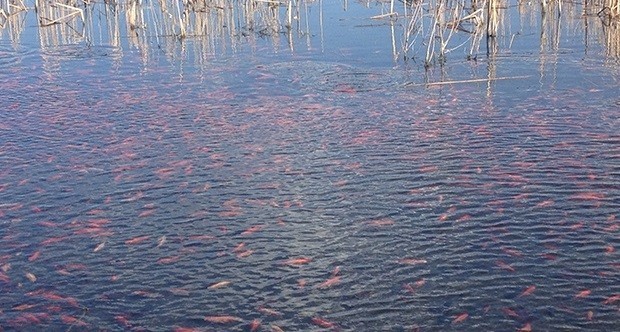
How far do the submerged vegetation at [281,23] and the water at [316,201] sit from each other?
11.5 ft

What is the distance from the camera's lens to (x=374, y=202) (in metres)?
10.9

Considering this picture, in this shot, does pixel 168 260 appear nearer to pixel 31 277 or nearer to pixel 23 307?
pixel 31 277

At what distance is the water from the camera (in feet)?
27.1

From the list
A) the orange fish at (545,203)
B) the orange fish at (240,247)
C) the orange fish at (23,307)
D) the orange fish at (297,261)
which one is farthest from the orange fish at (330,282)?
the orange fish at (545,203)

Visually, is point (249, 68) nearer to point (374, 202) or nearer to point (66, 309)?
point (374, 202)

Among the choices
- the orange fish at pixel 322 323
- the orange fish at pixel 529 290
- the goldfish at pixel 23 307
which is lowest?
the orange fish at pixel 322 323

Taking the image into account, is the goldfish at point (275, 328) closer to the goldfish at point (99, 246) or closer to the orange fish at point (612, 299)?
the goldfish at point (99, 246)

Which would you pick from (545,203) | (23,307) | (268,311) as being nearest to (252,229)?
(268,311)

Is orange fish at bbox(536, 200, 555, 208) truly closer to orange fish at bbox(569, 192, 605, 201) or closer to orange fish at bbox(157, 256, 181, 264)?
orange fish at bbox(569, 192, 605, 201)

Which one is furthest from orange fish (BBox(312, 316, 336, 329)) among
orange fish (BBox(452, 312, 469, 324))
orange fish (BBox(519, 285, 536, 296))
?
orange fish (BBox(519, 285, 536, 296))

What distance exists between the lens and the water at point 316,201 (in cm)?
827

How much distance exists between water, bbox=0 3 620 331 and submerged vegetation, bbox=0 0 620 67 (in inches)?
138

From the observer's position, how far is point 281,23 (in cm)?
2769

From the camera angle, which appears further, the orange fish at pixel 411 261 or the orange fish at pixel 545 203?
the orange fish at pixel 545 203
